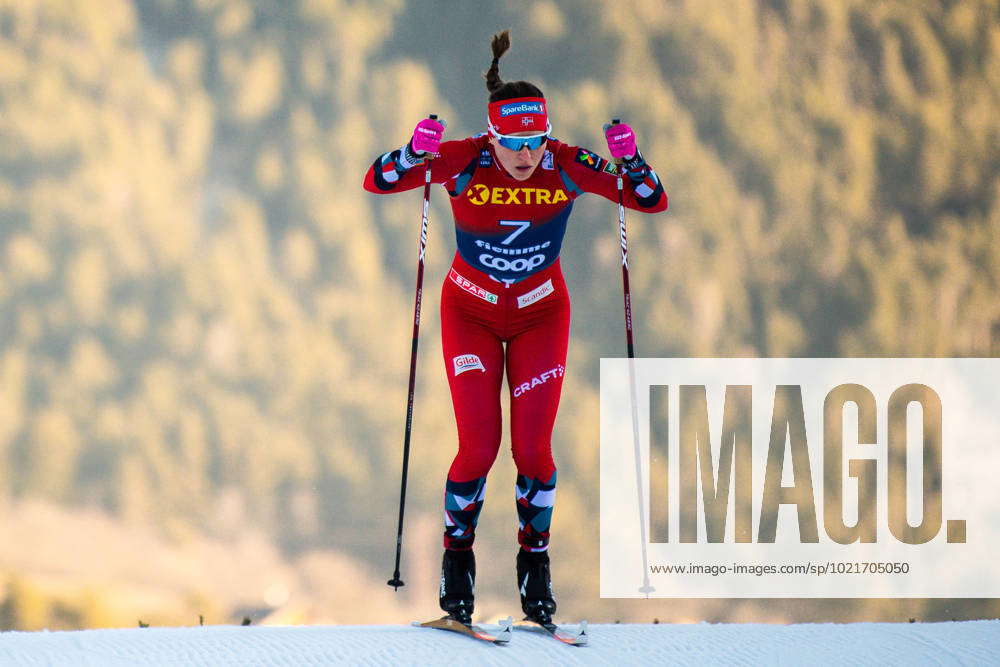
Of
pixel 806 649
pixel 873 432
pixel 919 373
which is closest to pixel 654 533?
pixel 873 432

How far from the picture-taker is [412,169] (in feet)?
10.5

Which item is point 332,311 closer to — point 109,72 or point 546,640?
point 109,72

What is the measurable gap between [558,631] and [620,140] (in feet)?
4.87

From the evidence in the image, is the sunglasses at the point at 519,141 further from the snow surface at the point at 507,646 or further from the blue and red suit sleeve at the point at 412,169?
the snow surface at the point at 507,646

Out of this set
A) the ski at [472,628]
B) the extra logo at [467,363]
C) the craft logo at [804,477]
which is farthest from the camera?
the craft logo at [804,477]

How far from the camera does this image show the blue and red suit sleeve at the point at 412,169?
3.20m

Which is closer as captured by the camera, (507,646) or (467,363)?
(507,646)

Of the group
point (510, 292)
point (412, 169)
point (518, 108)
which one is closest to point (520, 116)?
point (518, 108)

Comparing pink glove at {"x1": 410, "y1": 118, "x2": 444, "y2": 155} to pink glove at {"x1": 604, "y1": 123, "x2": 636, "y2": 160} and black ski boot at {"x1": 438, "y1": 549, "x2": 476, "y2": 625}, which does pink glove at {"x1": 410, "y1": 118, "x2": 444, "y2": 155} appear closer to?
pink glove at {"x1": 604, "y1": 123, "x2": 636, "y2": 160}

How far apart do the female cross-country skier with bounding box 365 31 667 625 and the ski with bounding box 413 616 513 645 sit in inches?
1.9

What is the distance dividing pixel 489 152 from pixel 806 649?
1.76 metres

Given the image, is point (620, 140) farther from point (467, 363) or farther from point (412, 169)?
point (467, 363)

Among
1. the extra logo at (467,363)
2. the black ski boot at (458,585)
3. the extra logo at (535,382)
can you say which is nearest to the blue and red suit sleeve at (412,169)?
the extra logo at (467,363)

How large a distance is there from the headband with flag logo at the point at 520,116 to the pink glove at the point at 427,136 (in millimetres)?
177
